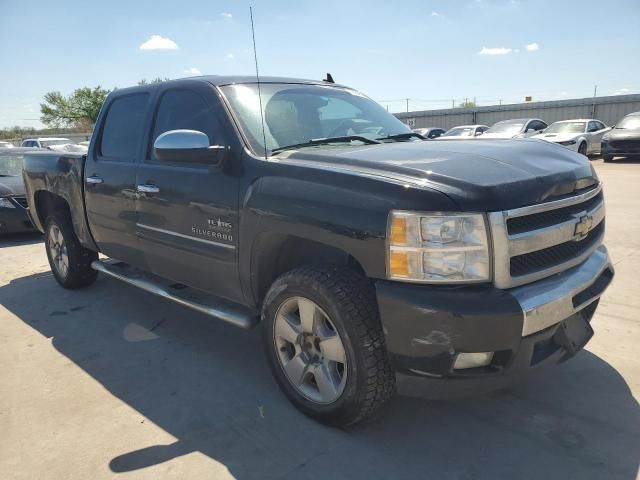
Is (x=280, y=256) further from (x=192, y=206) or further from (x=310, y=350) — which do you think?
(x=192, y=206)

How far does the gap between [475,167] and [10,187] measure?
799 cm

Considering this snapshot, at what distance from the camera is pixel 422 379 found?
2.30 m

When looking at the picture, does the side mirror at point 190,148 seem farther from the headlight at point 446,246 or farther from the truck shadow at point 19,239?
the truck shadow at point 19,239

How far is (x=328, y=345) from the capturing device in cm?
261

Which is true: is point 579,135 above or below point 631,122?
below

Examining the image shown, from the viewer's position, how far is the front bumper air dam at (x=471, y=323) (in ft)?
6.99

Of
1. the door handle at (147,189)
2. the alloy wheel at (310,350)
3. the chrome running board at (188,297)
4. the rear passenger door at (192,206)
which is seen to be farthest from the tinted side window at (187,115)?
the alloy wheel at (310,350)

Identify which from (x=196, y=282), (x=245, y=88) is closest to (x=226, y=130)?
(x=245, y=88)

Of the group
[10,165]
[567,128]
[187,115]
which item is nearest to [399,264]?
[187,115]

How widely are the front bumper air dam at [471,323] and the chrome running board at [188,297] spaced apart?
112cm

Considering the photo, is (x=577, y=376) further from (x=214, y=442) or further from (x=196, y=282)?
(x=196, y=282)

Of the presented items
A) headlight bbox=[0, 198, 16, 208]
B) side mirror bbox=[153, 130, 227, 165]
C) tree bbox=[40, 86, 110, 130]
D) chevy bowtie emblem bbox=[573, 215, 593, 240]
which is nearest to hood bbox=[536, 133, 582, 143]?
headlight bbox=[0, 198, 16, 208]

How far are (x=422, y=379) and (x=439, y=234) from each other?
667 mm

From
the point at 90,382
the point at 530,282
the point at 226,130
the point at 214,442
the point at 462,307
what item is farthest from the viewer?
the point at 90,382
